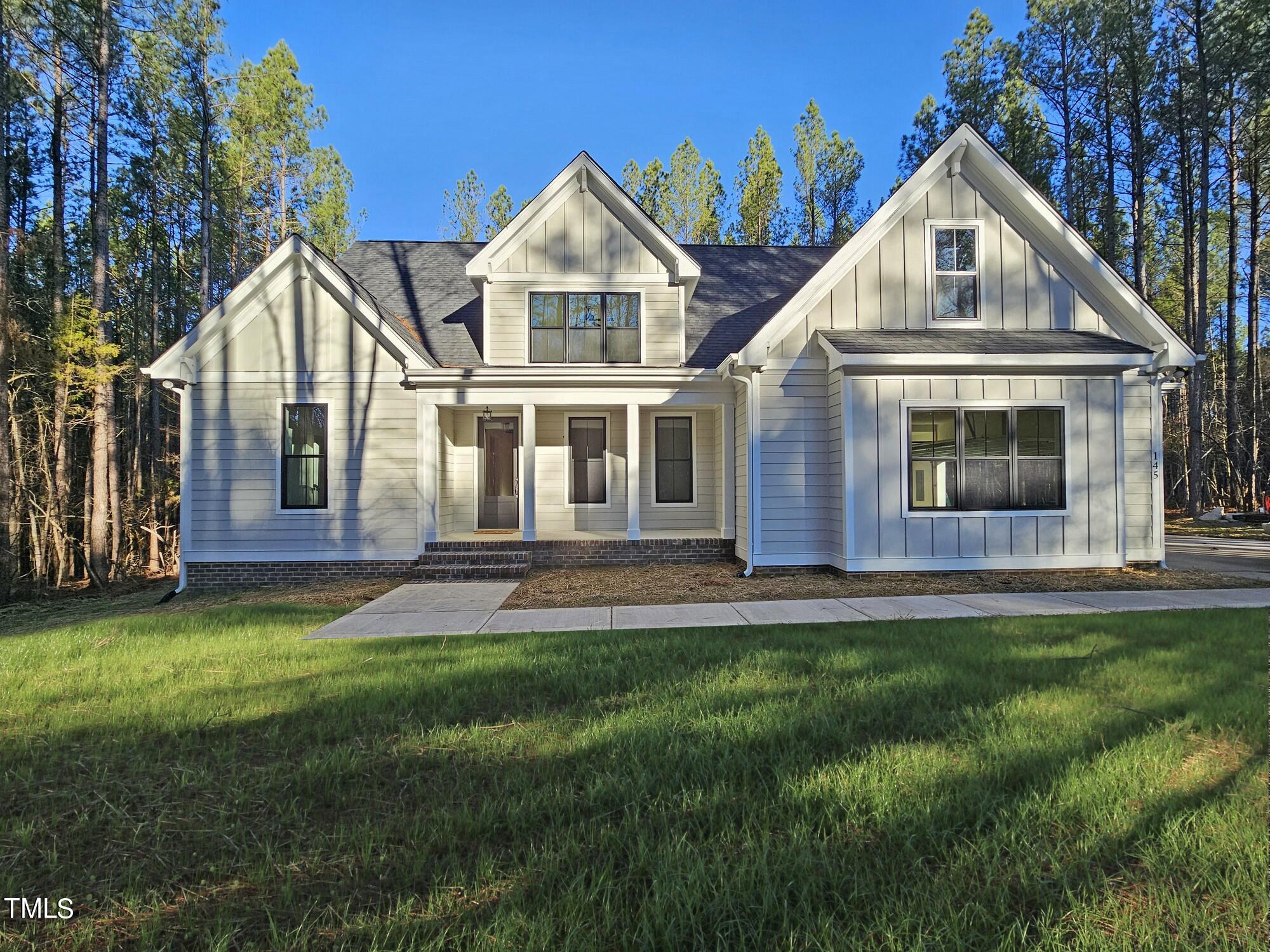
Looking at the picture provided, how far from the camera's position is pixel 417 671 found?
4363 mm

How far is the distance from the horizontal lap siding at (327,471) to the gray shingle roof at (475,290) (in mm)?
1733

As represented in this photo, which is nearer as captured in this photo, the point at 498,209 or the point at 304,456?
the point at 304,456

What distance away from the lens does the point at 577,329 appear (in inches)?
450

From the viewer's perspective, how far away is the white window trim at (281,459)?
1039 cm

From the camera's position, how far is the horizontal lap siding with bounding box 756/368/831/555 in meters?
9.73

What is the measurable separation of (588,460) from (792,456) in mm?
4422

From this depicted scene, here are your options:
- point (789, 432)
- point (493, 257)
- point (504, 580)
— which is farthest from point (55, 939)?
point (493, 257)

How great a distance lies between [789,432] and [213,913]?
29.3 feet

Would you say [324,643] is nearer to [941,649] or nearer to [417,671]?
[417,671]

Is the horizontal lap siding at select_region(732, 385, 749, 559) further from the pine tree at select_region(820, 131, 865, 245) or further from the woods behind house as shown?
the pine tree at select_region(820, 131, 865, 245)

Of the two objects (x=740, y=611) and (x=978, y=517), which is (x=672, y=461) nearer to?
(x=978, y=517)

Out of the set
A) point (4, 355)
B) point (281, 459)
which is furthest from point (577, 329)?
point (4, 355)

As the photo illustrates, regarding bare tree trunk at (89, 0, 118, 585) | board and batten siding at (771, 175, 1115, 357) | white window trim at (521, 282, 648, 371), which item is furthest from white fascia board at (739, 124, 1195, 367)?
bare tree trunk at (89, 0, 118, 585)

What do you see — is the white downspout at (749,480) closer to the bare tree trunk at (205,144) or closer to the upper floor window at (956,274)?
the upper floor window at (956,274)
